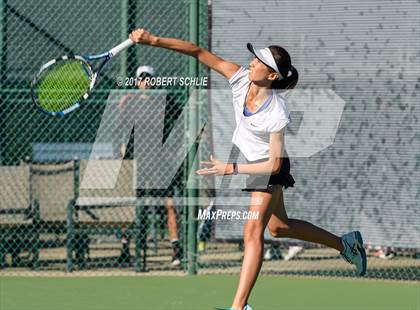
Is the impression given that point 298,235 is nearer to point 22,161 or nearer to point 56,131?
point 22,161

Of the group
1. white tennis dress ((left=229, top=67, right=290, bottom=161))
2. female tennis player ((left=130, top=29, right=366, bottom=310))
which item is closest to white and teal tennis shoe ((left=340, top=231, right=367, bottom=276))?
female tennis player ((left=130, top=29, right=366, bottom=310))

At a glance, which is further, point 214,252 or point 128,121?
point 214,252

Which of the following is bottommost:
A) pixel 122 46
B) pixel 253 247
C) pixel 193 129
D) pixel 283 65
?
pixel 253 247

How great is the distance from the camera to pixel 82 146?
40.3 ft

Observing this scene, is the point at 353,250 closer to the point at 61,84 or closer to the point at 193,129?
the point at 61,84

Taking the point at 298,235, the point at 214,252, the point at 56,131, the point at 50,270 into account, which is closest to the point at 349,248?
the point at 298,235

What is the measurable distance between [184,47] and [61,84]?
46.2 inches

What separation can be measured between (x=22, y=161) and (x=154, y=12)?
7.82 feet

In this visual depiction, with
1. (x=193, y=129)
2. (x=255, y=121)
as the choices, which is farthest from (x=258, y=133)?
(x=193, y=129)

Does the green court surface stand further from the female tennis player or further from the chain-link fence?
the female tennis player

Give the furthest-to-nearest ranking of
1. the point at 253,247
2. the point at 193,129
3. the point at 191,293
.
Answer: the point at 193,129 < the point at 191,293 < the point at 253,247

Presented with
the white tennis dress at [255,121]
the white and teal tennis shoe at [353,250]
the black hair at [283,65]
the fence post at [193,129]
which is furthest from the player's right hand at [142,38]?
the fence post at [193,129]

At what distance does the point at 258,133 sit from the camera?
19.9 feet

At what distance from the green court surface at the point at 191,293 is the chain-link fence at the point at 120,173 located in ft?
1.98
